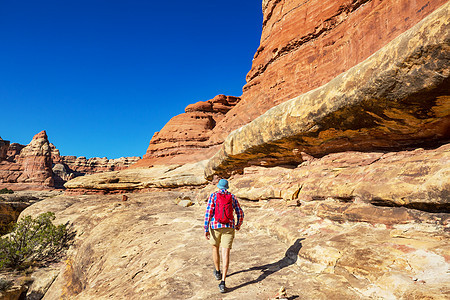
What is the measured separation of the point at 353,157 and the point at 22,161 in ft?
319

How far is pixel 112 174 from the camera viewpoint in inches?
950

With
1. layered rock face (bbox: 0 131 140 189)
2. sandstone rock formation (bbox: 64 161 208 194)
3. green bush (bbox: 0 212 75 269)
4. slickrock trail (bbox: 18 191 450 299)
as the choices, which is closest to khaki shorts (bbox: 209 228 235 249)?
slickrock trail (bbox: 18 191 450 299)

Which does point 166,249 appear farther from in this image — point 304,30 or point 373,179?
point 304,30

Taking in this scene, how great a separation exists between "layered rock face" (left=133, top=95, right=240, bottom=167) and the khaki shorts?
2581 centimetres

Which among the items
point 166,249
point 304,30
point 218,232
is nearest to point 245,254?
point 218,232

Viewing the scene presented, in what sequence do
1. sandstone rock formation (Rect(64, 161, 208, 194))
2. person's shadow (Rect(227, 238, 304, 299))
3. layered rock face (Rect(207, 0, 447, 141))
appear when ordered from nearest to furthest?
person's shadow (Rect(227, 238, 304, 299)) → layered rock face (Rect(207, 0, 447, 141)) → sandstone rock formation (Rect(64, 161, 208, 194))

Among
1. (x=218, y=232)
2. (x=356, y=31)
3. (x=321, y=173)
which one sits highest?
(x=356, y=31)

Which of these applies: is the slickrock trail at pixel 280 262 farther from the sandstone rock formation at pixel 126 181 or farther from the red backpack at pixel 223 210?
the sandstone rock formation at pixel 126 181

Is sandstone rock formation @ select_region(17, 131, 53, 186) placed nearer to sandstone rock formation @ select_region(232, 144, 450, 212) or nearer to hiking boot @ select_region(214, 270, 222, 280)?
sandstone rock formation @ select_region(232, 144, 450, 212)

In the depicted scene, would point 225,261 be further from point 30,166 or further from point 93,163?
point 93,163

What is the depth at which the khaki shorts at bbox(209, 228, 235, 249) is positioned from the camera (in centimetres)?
396

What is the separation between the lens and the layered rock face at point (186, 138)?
110 ft

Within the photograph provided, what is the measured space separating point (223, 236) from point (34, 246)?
12138 mm

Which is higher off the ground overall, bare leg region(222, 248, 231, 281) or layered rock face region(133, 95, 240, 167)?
layered rock face region(133, 95, 240, 167)
